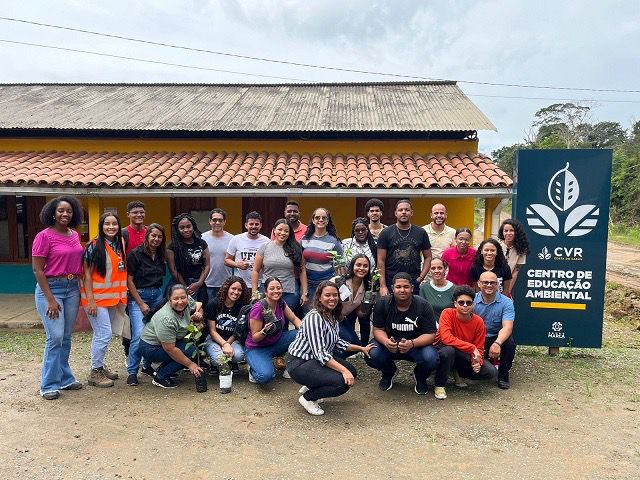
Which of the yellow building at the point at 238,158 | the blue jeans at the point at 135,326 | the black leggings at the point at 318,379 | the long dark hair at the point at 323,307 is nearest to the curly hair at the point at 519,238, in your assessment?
the yellow building at the point at 238,158

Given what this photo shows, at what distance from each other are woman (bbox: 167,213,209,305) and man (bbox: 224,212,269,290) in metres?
0.30

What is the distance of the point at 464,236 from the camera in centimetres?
492

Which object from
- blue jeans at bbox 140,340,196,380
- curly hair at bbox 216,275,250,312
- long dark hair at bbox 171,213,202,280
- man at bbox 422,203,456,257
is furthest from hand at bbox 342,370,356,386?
long dark hair at bbox 171,213,202,280

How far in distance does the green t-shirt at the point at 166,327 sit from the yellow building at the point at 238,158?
2901mm

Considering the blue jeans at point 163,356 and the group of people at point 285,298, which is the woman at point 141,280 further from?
the blue jeans at point 163,356

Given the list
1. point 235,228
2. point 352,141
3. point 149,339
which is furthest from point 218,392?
point 352,141

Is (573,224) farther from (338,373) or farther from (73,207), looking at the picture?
(73,207)

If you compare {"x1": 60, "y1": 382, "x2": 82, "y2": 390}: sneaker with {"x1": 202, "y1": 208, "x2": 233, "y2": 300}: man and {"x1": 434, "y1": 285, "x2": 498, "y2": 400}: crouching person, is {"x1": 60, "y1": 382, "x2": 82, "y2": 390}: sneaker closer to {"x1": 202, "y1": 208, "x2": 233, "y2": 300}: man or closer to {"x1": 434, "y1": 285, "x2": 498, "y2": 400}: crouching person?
{"x1": 202, "y1": 208, "x2": 233, "y2": 300}: man

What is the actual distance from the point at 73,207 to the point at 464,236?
3.71 meters

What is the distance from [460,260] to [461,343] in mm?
959

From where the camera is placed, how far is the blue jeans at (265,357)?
15.1 feet

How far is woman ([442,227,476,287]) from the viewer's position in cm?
498

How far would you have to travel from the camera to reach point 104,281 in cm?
445

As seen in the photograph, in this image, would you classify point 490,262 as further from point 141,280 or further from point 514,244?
point 141,280
